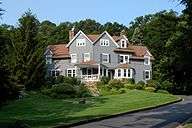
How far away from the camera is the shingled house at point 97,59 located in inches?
3169

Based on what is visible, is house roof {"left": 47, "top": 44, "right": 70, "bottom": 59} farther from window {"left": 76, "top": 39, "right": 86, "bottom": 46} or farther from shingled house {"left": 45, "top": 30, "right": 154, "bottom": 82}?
window {"left": 76, "top": 39, "right": 86, "bottom": 46}

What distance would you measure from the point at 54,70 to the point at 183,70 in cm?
5988

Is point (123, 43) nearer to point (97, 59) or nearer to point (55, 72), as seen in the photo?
point (97, 59)

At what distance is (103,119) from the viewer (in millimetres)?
29922

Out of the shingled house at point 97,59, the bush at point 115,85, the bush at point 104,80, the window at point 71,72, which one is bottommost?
the bush at point 115,85

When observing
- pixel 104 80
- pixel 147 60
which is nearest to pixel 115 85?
pixel 104 80

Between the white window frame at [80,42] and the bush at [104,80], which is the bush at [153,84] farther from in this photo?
the white window frame at [80,42]

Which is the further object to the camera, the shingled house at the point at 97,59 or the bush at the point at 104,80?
the shingled house at the point at 97,59

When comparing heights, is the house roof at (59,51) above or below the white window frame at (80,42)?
below

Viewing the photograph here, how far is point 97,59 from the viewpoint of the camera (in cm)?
8081

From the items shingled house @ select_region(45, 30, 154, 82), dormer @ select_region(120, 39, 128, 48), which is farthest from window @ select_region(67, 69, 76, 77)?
dormer @ select_region(120, 39, 128, 48)

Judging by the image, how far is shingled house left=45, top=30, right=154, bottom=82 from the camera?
80.5 meters

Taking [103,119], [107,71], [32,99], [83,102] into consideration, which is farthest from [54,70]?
[103,119]

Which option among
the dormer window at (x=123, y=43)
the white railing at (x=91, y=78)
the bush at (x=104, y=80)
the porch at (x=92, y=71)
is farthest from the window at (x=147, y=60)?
the bush at (x=104, y=80)
